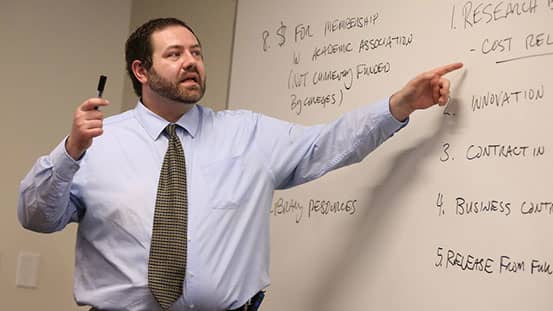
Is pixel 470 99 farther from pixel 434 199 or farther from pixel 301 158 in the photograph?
pixel 301 158

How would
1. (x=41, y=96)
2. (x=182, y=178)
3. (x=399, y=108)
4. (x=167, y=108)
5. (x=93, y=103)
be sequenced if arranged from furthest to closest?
(x=41, y=96) → (x=167, y=108) → (x=182, y=178) → (x=399, y=108) → (x=93, y=103)

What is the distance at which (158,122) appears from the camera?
1999 mm

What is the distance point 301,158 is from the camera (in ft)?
6.47

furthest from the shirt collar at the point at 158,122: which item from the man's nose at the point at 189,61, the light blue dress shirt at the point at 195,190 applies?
the man's nose at the point at 189,61

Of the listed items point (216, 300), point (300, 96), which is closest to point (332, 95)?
point (300, 96)

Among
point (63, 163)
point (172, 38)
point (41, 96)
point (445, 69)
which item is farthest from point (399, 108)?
point (41, 96)

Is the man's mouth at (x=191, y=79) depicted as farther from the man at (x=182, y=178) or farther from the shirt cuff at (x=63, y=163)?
the shirt cuff at (x=63, y=163)

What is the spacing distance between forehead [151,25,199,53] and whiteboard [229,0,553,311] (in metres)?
0.36

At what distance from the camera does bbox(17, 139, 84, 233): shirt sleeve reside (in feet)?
5.76

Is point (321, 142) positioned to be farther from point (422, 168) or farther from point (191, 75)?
point (191, 75)

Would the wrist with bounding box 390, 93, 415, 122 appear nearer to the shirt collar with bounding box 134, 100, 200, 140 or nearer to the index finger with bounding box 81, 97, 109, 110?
the shirt collar with bounding box 134, 100, 200, 140

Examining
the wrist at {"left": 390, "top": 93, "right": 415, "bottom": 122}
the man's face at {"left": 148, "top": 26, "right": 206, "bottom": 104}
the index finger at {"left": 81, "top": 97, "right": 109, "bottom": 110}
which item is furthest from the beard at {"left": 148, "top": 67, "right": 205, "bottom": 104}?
the wrist at {"left": 390, "top": 93, "right": 415, "bottom": 122}

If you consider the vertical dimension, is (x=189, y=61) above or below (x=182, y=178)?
above

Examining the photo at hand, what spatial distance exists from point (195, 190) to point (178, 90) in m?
0.25
